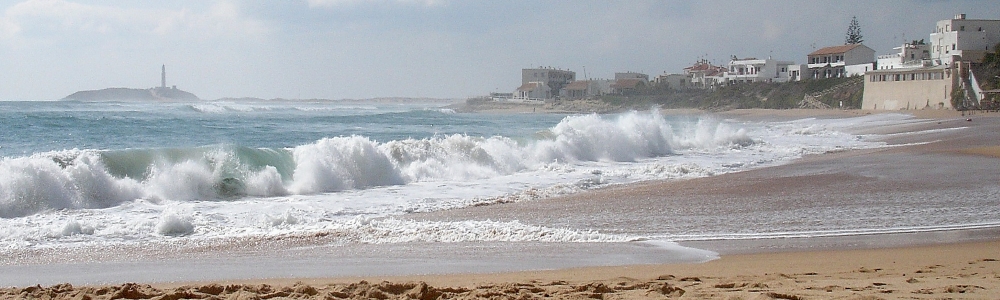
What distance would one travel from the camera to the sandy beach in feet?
18.1

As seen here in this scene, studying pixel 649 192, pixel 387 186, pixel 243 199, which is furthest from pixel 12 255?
pixel 649 192

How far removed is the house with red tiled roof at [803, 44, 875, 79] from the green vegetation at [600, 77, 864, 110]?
5933 millimetres

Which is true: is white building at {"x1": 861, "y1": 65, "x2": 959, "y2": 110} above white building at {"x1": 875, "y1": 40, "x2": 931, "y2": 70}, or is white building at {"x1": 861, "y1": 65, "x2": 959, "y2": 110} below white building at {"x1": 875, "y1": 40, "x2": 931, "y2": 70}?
below

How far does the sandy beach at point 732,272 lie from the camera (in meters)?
5.51

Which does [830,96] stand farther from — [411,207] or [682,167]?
[411,207]

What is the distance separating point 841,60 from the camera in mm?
83750

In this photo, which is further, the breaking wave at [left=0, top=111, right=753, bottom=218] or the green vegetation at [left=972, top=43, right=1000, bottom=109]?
the green vegetation at [left=972, top=43, right=1000, bottom=109]

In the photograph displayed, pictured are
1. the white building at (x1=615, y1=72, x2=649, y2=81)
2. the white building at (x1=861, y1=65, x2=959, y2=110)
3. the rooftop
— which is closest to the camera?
the white building at (x1=861, y1=65, x2=959, y2=110)

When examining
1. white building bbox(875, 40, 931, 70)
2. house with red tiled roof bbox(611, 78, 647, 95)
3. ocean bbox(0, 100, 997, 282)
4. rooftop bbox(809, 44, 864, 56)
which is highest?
rooftop bbox(809, 44, 864, 56)

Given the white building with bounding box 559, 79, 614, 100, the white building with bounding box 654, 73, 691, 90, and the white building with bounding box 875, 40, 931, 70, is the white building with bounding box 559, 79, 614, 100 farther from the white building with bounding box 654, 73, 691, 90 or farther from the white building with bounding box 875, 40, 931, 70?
the white building with bounding box 875, 40, 931, 70

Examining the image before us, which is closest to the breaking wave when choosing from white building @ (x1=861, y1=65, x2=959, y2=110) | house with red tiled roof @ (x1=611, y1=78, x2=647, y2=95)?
white building @ (x1=861, y1=65, x2=959, y2=110)

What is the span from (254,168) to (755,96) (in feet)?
244

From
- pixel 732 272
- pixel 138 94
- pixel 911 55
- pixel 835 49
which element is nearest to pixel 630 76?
pixel 835 49

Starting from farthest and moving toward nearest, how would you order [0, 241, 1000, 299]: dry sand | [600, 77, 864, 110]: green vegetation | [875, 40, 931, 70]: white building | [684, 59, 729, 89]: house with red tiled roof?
1. [684, 59, 729, 89]: house with red tiled roof
2. [600, 77, 864, 110]: green vegetation
3. [875, 40, 931, 70]: white building
4. [0, 241, 1000, 299]: dry sand
